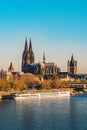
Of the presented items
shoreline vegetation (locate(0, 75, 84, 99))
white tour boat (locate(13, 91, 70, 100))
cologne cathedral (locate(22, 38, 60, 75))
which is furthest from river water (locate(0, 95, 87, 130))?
cologne cathedral (locate(22, 38, 60, 75))

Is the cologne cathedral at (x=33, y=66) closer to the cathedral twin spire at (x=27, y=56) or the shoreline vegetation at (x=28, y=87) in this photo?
the cathedral twin spire at (x=27, y=56)

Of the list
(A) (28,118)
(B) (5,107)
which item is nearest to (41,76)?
(B) (5,107)

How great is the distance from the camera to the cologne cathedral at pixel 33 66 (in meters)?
119

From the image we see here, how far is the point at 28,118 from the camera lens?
37.3 meters

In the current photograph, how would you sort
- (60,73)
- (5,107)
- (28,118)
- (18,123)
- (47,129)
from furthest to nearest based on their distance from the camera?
1. (60,73)
2. (5,107)
3. (28,118)
4. (18,123)
5. (47,129)

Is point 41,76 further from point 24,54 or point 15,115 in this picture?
point 15,115

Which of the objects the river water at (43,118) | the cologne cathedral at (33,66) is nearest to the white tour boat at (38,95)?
the river water at (43,118)

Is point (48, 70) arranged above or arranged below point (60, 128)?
above

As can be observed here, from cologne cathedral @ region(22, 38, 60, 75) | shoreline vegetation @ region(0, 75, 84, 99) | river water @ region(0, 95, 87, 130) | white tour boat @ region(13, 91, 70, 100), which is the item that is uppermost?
cologne cathedral @ region(22, 38, 60, 75)

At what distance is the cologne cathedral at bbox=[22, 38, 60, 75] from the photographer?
118625 millimetres

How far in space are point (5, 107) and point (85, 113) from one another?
32.0 feet

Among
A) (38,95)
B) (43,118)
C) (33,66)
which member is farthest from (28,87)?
(43,118)

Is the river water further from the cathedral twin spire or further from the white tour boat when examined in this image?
the cathedral twin spire

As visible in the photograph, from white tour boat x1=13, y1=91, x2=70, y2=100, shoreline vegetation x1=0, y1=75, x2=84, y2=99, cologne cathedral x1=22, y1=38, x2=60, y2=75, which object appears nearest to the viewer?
white tour boat x1=13, y1=91, x2=70, y2=100
